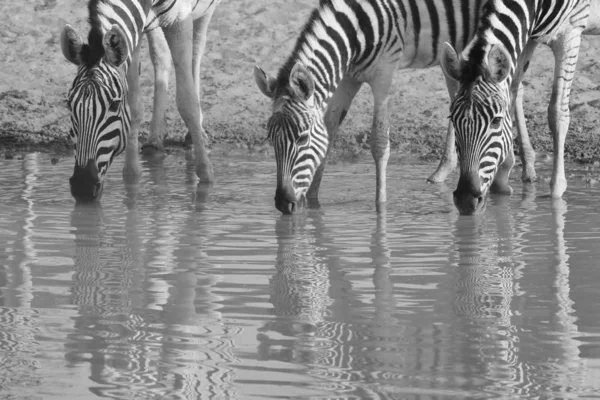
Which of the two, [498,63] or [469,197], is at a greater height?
[498,63]

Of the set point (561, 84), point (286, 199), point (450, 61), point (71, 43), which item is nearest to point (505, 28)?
point (450, 61)

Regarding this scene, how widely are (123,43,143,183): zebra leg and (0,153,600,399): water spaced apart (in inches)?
30.0

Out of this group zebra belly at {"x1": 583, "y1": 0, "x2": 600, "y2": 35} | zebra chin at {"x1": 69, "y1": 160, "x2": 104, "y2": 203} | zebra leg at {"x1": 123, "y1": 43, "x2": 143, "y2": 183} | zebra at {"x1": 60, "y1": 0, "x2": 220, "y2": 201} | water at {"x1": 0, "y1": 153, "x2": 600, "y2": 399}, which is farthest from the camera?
zebra belly at {"x1": 583, "y1": 0, "x2": 600, "y2": 35}

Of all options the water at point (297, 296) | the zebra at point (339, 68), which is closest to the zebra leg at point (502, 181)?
the water at point (297, 296)

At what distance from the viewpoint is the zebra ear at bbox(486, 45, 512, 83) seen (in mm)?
8383

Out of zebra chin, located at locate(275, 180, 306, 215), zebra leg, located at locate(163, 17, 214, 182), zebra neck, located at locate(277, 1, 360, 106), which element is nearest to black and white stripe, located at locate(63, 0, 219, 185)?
zebra leg, located at locate(163, 17, 214, 182)

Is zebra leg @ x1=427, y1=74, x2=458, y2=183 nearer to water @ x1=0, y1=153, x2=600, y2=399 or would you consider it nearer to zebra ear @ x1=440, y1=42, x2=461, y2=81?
water @ x1=0, y1=153, x2=600, y2=399

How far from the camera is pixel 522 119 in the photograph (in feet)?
34.1

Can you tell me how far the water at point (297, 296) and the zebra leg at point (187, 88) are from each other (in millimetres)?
535

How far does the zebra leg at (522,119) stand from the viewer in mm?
9641

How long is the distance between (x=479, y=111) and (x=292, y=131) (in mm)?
1194

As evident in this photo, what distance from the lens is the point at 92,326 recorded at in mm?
5434

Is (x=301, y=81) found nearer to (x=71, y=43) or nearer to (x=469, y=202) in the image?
(x=469, y=202)

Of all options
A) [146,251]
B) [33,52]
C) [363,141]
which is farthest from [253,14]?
[146,251]
